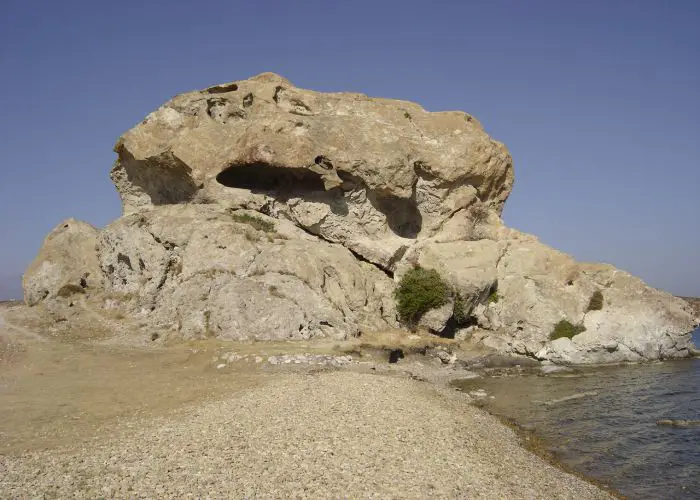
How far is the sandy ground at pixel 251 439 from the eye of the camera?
11062mm

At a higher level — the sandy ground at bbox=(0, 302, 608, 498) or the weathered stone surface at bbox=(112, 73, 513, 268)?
the weathered stone surface at bbox=(112, 73, 513, 268)

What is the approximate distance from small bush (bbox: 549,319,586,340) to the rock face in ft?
1.40

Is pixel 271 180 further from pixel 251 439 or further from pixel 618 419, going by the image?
pixel 251 439

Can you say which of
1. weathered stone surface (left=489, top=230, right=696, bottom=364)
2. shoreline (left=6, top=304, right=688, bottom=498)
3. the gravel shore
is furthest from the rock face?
the gravel shore

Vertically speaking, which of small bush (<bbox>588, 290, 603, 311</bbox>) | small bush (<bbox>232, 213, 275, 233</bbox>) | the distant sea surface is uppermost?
small bush (<bbox>232, 213, 275, 233</bbox>)

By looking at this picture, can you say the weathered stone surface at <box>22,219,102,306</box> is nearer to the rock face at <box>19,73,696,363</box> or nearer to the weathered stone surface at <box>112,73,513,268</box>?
the rock face at <box>19,73,696,363</box>

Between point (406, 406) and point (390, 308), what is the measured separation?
19.1 metres

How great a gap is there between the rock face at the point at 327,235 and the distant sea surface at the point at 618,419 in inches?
290

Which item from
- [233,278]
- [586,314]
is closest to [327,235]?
[233,278]

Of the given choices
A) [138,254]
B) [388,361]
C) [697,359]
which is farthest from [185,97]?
[697,359]

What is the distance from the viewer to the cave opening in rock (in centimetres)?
4097

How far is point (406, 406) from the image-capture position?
1858cm

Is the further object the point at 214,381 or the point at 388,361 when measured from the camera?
the point at 388,361

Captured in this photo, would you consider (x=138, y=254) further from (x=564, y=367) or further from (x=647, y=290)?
(x=647, y=290)
